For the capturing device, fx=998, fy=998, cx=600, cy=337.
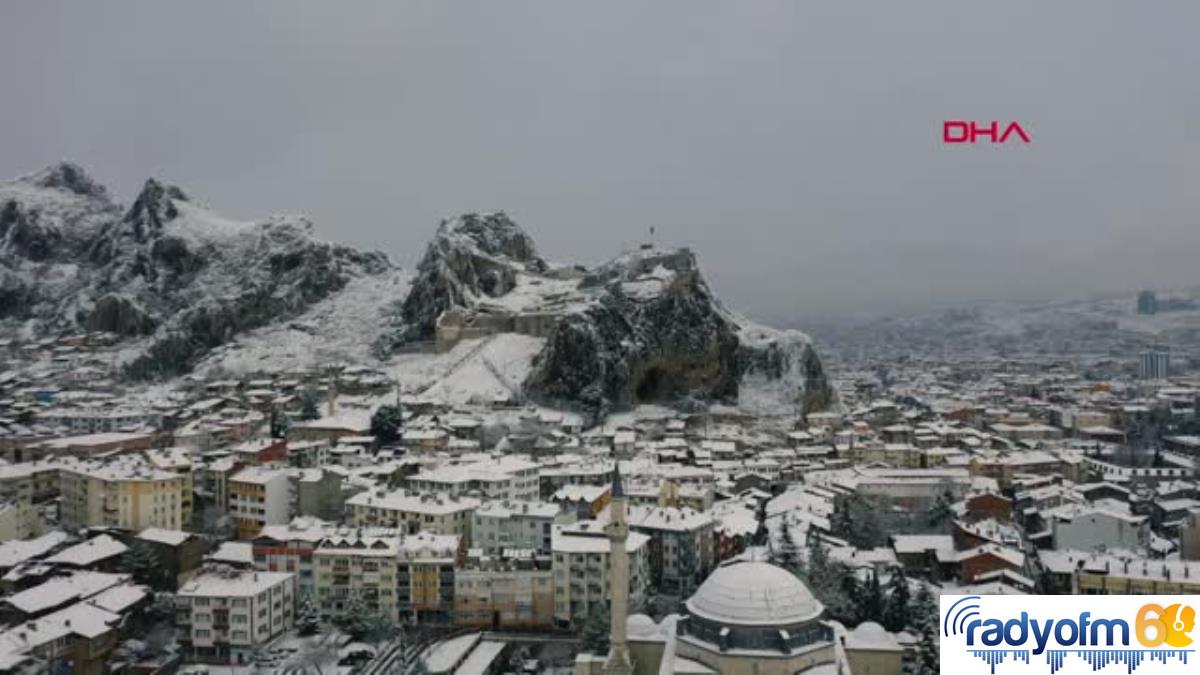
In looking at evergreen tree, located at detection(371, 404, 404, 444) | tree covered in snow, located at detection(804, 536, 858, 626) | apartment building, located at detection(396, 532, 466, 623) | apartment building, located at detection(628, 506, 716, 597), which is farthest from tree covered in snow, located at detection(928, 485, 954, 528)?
A: evergreen tree, located at detection(371, 404, 404, 444)

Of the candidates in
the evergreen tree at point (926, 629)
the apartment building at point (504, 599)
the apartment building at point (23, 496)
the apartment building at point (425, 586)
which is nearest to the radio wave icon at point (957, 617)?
the evergreen tree at point (926, 629)

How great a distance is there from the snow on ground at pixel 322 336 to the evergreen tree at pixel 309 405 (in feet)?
28.5

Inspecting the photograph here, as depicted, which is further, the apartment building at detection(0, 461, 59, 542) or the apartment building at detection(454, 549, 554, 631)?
the apartment building at detection(0, 461, 59, 542)

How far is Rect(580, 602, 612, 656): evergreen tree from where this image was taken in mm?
21359

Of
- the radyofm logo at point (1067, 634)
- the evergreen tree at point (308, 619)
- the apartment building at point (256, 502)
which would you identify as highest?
the radyofm logo at point (1067, 634)

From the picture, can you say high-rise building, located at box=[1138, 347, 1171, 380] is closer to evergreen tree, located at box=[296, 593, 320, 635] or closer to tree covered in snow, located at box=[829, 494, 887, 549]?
tree covered in snow, located at box=[829, 494, 887, 549]

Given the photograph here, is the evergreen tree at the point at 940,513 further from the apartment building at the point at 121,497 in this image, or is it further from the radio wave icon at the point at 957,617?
the apartment building at the point at 121,497

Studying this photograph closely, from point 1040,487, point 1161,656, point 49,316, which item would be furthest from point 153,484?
point 49,316

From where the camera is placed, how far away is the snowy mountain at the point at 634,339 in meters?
51.8

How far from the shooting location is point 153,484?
2945 cm

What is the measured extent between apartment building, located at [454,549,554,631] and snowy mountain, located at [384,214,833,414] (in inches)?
1004

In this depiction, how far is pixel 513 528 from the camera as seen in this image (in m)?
27.7

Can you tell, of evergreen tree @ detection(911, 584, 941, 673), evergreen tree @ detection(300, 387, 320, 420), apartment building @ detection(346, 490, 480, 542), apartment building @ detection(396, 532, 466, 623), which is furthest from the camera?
evergreen tree @ detection(300, 387, 320, 420)

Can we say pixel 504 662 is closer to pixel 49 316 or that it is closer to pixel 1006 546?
pixel 1006 546
